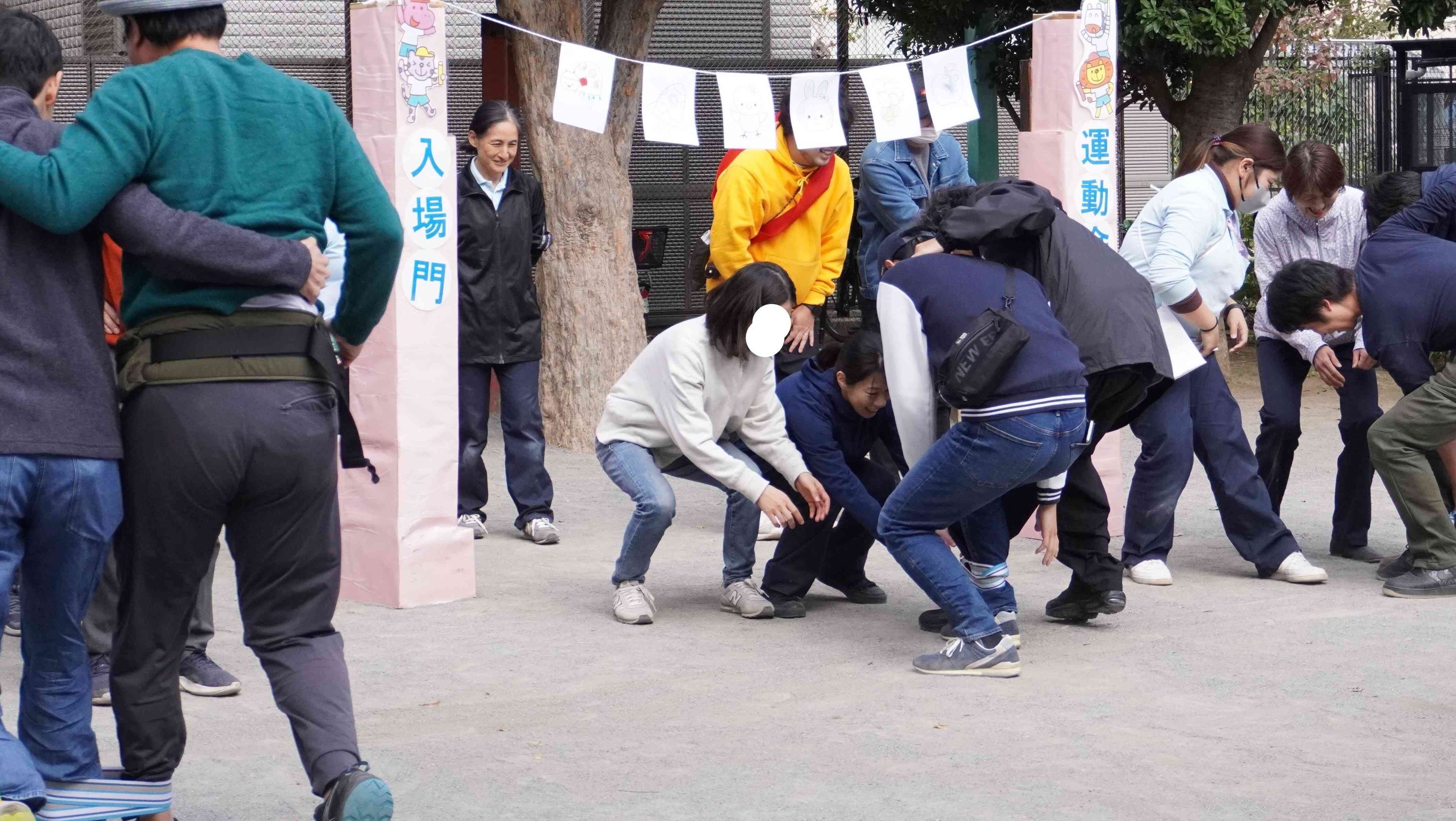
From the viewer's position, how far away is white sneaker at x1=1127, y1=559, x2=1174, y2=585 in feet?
19.9

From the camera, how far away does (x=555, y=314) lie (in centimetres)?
920

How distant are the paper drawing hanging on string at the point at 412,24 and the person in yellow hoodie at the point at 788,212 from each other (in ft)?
5.13

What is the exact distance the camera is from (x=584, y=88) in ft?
21.3

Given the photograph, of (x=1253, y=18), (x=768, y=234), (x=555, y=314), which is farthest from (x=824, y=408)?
(x=1253, y=18)

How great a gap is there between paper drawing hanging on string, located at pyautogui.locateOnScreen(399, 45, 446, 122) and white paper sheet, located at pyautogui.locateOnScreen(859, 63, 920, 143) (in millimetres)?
1958

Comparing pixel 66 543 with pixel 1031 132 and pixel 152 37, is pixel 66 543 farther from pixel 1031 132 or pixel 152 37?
pixel 1031 132

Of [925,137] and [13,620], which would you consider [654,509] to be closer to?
[13,620]

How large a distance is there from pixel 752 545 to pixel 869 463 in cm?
51

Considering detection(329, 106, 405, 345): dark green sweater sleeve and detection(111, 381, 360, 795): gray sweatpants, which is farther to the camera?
detection(329, 106, 405, 345): dark green sweater sleeve

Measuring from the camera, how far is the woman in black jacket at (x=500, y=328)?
6.91m

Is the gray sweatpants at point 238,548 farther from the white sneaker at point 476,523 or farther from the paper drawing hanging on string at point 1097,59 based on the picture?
the paper drawing hanging on string at point 1097,59

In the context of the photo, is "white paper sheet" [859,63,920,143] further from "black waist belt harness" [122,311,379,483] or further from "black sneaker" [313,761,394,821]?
"black sneaker" [313,761,394,821]

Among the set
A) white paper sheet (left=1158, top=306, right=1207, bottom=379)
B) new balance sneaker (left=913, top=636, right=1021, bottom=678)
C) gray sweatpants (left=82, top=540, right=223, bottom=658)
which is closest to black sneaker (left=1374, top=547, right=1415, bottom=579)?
white paper sheet (left=1158, top=306, right=1207, bottom=379)

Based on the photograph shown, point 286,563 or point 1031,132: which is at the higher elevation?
point 1031,132
